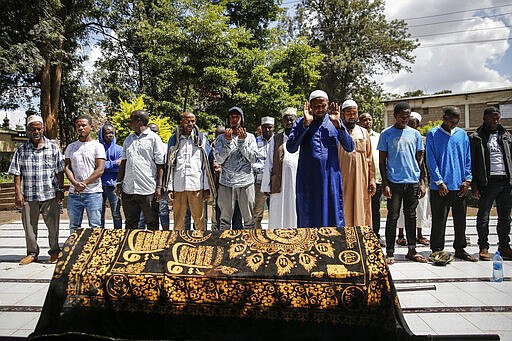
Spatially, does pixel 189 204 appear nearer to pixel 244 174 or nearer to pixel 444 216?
pixel 244 174

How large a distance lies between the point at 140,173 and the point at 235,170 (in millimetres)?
1201

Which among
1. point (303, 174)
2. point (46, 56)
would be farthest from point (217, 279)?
point (46, 56)

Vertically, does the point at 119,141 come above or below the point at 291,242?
above

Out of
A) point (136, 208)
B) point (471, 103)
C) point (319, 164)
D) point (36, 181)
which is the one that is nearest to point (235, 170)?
point (136, 208)

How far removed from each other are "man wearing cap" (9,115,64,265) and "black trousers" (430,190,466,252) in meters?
4.86

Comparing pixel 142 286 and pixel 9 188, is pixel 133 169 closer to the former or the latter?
pixel 142 286

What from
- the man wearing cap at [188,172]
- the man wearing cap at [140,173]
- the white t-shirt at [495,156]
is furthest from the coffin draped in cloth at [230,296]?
the white t-shirt at [495,156]

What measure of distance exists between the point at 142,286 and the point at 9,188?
11.4 meters

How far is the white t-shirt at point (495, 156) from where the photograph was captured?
4.77 metres

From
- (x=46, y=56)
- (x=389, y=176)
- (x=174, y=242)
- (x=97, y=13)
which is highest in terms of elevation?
(x=97, y=13)

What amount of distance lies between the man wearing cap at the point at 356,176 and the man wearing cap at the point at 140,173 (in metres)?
2.30

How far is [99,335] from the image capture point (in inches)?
80.6

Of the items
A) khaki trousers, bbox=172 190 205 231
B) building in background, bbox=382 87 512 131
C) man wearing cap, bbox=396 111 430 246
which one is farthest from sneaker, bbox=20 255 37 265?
building in background, bbox=382 87 512 131

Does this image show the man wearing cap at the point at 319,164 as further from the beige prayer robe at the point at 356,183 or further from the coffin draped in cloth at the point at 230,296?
the coffin draped in cloth at the point at 230,296
